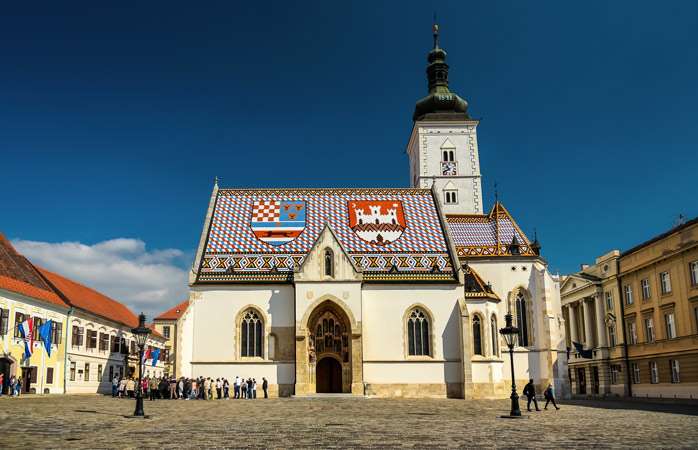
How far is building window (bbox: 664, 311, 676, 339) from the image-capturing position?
43.5m

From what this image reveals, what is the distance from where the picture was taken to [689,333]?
41000 mm

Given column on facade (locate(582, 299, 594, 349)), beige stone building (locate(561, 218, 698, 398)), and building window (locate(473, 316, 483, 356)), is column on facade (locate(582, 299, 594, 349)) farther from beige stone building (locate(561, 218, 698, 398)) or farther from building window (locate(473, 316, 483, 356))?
building window (locate(473, 316, 483, 356))

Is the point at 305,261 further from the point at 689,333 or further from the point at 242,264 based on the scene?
the point at 689,333

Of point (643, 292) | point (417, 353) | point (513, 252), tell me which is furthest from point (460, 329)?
point (643, 292)

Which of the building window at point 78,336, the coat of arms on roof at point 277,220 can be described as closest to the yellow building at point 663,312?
the coat of arms on roof at point 277,220

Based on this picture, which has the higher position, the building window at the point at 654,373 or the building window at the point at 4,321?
the building window at the point at 4,321

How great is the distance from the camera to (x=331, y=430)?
17625 millimetres

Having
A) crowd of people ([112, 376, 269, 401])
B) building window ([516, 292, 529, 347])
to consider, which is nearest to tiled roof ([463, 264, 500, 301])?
building window ([516, 292, 529, 347])

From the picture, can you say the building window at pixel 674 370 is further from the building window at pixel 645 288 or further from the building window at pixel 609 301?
the building window at pixel 609 301

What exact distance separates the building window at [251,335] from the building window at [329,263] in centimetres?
529

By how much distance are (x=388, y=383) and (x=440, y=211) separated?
13612 mm

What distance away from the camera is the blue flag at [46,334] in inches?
1661

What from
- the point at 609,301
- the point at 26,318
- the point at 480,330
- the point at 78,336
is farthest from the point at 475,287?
the point at 78,336

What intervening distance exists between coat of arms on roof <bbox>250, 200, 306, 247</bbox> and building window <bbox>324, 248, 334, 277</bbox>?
430 centimetres
